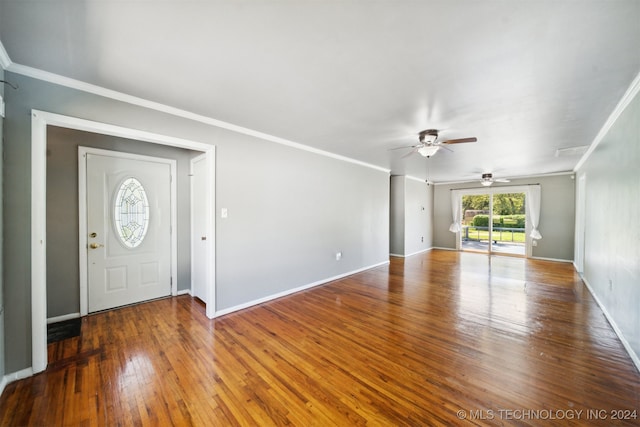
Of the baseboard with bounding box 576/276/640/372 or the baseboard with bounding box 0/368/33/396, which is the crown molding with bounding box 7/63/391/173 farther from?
the baseboard with bounding box 576/276/640/372

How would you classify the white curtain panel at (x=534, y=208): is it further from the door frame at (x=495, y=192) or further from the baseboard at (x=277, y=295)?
the baseboard at (x=277, y=295)

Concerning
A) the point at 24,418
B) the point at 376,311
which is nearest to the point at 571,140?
the point at 376,311

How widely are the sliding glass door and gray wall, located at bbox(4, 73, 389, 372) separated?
4321 mm

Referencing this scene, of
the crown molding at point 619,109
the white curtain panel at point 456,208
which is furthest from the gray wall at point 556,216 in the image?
the crown molding at point 619,109

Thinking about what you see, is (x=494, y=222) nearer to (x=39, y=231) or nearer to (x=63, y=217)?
(x=39, y=231)

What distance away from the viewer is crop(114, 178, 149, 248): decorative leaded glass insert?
3.35 metres

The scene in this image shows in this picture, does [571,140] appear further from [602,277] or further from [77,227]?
[77,227]

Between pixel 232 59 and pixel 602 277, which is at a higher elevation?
pixel 232 59

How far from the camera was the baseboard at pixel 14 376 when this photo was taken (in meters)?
1.85

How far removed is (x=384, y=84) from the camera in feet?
7.13

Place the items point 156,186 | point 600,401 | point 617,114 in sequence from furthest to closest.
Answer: point 156,186
point 617,114
point 600,401

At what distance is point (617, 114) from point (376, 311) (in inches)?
141

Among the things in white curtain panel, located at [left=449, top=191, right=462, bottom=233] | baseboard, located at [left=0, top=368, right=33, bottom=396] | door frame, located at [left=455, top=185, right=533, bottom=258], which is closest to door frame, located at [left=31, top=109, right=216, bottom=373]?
baseboard, located at [left=0, top=368, right=33, bottom=396]

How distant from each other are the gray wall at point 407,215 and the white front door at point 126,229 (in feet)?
20.0
